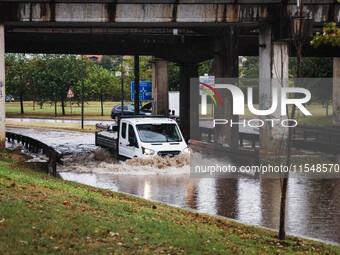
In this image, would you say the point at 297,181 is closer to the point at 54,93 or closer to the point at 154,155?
the point at 154,155

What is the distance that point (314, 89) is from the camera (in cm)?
6462

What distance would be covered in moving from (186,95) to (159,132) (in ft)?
66.1

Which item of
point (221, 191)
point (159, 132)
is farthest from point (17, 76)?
point (221, 191)

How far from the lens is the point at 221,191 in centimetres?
1825

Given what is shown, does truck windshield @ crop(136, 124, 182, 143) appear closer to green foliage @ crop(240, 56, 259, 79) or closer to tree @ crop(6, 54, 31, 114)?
tree @ crop(6, 54, 31, 114)

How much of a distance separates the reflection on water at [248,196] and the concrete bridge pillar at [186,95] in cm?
2089

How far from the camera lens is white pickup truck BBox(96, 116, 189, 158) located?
22.6m

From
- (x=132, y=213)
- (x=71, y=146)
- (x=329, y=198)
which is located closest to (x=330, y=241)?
(x=132, y=213)

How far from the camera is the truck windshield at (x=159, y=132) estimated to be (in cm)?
2322

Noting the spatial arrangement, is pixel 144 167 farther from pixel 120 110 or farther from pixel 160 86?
pixel 120 110

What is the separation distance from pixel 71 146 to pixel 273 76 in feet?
42.8

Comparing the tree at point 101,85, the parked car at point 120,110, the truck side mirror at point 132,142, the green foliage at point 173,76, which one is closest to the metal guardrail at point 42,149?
the truck side mirror at point 132,142

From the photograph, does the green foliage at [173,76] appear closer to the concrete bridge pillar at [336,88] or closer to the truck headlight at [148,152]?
the concrete bridge pillar at [336,88]

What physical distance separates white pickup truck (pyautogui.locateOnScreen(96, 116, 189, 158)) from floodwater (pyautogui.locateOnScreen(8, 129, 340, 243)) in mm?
343
